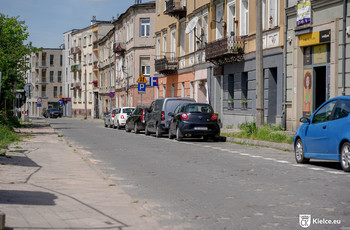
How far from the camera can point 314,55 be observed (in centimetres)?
2492

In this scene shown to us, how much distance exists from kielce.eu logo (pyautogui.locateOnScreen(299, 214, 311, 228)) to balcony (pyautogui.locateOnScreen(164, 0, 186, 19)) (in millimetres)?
37225

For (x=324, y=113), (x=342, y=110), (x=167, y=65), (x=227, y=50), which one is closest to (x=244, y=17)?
(x=227, y=50)

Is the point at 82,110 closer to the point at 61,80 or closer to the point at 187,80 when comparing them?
the point at 61,80

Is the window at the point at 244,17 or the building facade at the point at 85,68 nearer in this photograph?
the window at the point at 244,17

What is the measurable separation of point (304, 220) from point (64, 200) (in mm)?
3176

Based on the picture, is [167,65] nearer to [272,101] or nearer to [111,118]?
[111,118]


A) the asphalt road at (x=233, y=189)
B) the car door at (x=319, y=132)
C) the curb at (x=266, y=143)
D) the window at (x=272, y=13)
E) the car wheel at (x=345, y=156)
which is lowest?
the asphalt road at (x=233, y=189)

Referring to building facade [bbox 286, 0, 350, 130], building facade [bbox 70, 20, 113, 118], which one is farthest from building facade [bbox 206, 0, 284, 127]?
building facade [bbox 70, 20, 113, 118]

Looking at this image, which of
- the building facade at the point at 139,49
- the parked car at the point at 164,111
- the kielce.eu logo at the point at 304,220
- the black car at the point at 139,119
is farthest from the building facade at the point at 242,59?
the building facade at the point at 139,49

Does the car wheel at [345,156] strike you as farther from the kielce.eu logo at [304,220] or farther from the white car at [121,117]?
the white car at [121,117]

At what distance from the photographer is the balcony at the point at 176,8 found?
143 feet

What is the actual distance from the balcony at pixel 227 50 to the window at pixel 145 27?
31.0m

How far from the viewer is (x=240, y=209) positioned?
7.80 meters

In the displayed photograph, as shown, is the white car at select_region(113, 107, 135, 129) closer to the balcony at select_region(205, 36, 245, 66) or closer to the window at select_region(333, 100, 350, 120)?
the balcony at select_region(205, 36, 245, 66)
